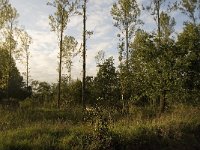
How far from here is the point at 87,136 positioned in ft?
38.4

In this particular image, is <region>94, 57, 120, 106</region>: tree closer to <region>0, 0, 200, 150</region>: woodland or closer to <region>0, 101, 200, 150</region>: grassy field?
<region>0, 0, 200, 150</region>: woodland

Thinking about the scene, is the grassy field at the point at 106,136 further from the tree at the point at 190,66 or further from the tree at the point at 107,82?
the tree at the point at 107,82

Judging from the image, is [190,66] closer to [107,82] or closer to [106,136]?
[106,136]

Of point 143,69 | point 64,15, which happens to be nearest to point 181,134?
point 143,69

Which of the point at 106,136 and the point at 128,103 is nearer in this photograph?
the point at 106,136

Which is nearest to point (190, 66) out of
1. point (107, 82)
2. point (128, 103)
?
point (128, 103)

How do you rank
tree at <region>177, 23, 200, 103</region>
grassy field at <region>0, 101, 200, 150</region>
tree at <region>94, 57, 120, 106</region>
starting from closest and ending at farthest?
grassy field at <region>0, 101, 200, 150</region> → tree at <region>177, 23, 200, 103</region> → tree at <region>94, 57, 120, 106</region>

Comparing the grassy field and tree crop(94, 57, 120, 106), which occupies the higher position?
tree crop(94, 57, 120, 106)

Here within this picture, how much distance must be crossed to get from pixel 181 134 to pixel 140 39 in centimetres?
943

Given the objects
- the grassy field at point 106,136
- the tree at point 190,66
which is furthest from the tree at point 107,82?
the grassy field at point 106,136

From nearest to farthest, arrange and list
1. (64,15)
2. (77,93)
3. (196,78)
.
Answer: (196,78) < (64,15) < (77,93)

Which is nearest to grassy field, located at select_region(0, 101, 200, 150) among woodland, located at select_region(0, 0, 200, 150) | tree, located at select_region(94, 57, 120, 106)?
woodland, located at select_region(0, 0, 200, 150)

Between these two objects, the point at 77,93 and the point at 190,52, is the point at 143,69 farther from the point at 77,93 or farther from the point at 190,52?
the point at 77,93

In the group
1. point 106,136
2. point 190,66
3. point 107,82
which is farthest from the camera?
point 107,82
